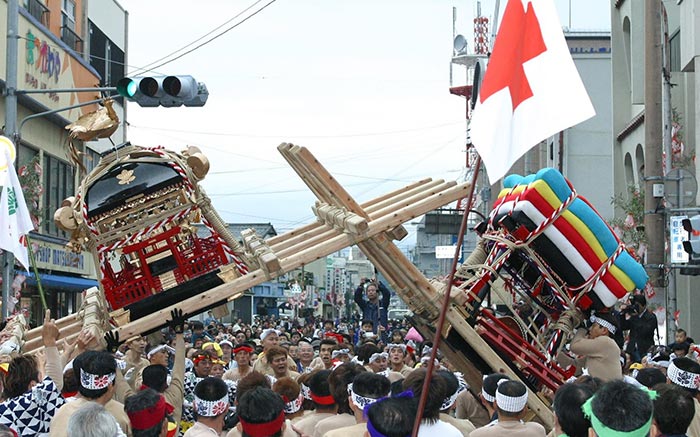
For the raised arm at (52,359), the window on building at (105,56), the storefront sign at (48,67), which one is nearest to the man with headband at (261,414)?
the raised arm at (52,359)

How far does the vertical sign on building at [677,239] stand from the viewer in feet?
67.8

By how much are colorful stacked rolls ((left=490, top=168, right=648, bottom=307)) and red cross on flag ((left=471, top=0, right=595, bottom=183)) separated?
5.03 meters

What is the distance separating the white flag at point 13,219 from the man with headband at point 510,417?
22.6ft

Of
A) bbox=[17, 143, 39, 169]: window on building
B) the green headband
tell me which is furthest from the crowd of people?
bbox=[17, 143, 39, 169]: window on building

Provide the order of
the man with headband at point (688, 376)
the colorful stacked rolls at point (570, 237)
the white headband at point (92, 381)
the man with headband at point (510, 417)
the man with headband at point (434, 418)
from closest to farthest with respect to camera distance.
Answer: the man with headband at point (434, 418) → the white headband at point (92, 381) → the man with headband at point (510, 417) → the man with headband at point (688, 376) → the colorful stacked rolls at point (570, 237)

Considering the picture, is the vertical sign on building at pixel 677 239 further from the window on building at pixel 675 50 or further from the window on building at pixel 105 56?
the window on building at pixel 105 56

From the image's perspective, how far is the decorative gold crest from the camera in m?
10.1

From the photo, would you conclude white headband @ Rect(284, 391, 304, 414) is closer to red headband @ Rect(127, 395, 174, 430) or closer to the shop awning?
red headband @ Rect(127, 395, 174, 430)

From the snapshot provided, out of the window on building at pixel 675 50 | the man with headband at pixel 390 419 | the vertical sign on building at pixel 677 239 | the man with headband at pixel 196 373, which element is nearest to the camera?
the man with headband at pixel 390 419

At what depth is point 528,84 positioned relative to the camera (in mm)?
5496

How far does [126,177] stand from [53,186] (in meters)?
24.4

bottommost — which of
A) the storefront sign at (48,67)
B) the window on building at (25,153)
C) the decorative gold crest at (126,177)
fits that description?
the decorative gold crest at (126,177)

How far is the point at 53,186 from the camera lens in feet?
109

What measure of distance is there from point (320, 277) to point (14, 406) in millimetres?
126738
